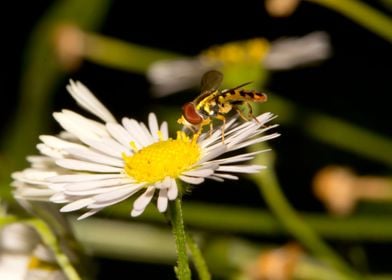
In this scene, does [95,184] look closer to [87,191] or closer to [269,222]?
[87,191]

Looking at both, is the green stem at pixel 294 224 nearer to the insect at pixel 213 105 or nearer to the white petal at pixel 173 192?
the insect at pixel 213 105

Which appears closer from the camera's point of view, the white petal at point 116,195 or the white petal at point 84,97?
the white petal at point 116,195

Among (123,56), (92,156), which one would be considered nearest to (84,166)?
(92,156)

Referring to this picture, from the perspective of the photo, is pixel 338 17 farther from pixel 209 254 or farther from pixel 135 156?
pixel 135 156

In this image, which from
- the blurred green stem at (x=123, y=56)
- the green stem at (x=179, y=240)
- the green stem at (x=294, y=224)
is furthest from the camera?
the blurred green stem at (x=123, y=56)

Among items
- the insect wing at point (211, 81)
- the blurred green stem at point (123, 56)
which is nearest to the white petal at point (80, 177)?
the insect wing at point (211, 81)

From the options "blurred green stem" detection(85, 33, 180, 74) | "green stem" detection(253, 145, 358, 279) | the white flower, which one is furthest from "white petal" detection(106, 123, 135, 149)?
"blurred green stem" detection(85, 33, 180, 74)

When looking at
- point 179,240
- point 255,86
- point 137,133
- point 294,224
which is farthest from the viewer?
point 255,86
